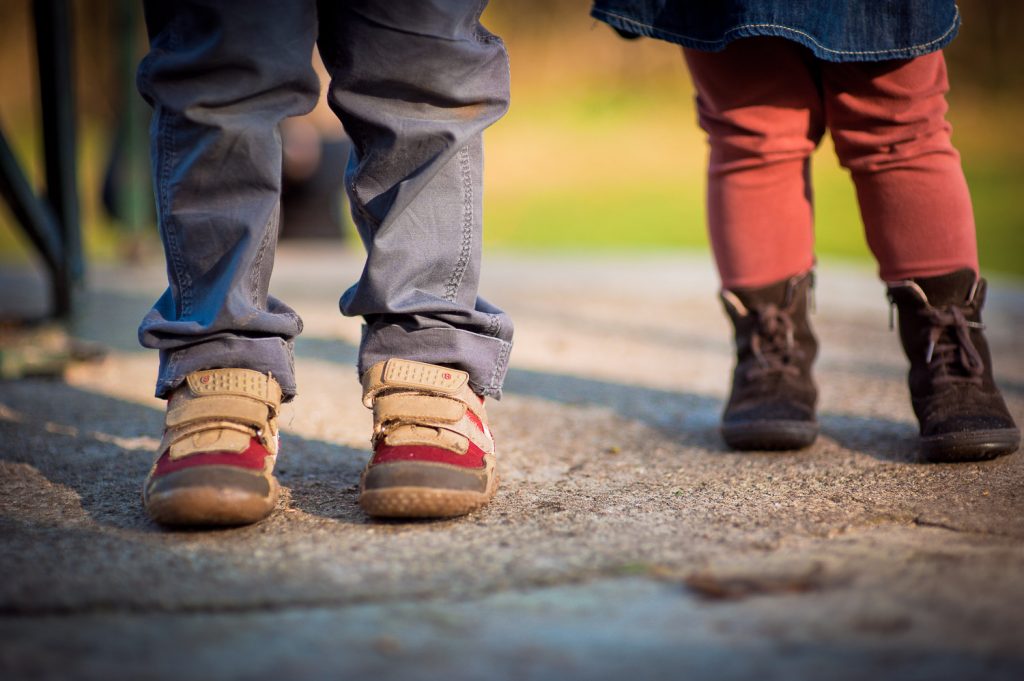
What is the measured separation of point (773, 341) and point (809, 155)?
272mm

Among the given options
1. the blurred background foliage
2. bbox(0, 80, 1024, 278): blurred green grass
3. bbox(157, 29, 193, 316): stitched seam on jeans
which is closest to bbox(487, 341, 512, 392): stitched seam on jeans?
bbox(157, 29, 193, 316): stitched seam on jeans

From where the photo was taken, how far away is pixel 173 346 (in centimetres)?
108

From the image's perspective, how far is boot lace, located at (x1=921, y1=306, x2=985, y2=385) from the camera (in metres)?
1.31

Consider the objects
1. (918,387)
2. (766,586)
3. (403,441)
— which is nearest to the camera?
(766,586)

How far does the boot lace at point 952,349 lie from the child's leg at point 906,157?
0.06m

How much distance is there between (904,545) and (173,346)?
2.47ft

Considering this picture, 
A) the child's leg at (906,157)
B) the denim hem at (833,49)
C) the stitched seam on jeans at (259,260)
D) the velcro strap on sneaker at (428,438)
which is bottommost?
the velcro strap on sneaker at (428,438)

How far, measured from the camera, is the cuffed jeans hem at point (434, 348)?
112 centimetres

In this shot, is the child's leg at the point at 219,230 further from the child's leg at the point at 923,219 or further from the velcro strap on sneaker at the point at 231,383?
the child's leg at the point at 923,219

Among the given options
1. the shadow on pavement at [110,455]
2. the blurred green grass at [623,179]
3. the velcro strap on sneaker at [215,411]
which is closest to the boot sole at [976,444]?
the shadow on pavement at [110,455]

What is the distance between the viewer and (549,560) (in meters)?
0.92

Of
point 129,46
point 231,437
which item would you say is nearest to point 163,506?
point 231,437

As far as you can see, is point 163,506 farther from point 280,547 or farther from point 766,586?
point 766,586

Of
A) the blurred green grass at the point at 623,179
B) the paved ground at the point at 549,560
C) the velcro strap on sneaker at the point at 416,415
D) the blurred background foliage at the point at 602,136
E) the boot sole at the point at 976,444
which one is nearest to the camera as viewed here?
the paved ground at the point at 549,560
